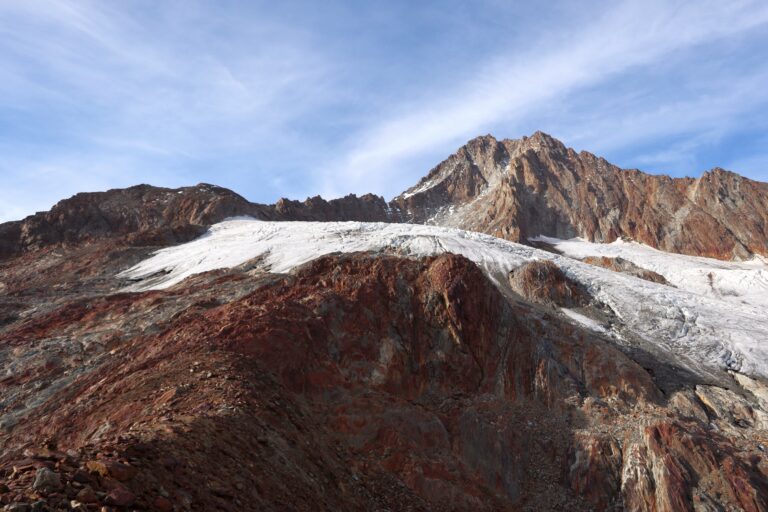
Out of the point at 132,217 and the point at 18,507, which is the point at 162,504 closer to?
the point at 18,507

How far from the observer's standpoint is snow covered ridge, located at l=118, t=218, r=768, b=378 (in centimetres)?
3438

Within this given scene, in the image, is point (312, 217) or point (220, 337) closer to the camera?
point (220, 337)

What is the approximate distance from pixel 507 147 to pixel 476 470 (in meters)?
158

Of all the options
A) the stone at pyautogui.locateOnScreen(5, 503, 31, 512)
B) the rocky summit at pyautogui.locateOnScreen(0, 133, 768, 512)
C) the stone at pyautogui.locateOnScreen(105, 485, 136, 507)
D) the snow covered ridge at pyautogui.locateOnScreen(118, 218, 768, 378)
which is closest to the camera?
the stone at pyautogui.locateOnScreen(5, 503, 31, 512)

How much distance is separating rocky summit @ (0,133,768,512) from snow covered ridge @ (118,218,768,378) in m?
0.24

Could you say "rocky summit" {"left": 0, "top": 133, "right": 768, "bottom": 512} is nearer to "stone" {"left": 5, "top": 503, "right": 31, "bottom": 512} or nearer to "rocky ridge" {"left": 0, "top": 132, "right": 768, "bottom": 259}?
"stone" {"left": 5, "top": 503, "right": 31, "bottom": 512}

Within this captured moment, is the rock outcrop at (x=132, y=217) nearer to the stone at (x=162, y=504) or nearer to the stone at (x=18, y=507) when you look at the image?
the stone at (x=162, y=504)

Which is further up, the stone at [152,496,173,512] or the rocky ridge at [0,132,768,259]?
the rocky ridge at [0,132,768,259]

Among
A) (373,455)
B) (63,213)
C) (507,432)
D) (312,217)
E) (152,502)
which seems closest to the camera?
(152,502)

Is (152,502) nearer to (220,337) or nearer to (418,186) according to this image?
(220,337)

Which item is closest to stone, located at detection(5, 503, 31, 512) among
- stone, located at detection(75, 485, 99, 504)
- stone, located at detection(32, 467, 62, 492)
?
stone, located at detection(32, 467, 62, 492)

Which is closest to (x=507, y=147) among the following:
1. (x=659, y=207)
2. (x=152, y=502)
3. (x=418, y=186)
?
(x=418, y=186)

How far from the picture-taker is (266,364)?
61.8 feet

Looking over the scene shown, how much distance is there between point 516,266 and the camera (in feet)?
149
